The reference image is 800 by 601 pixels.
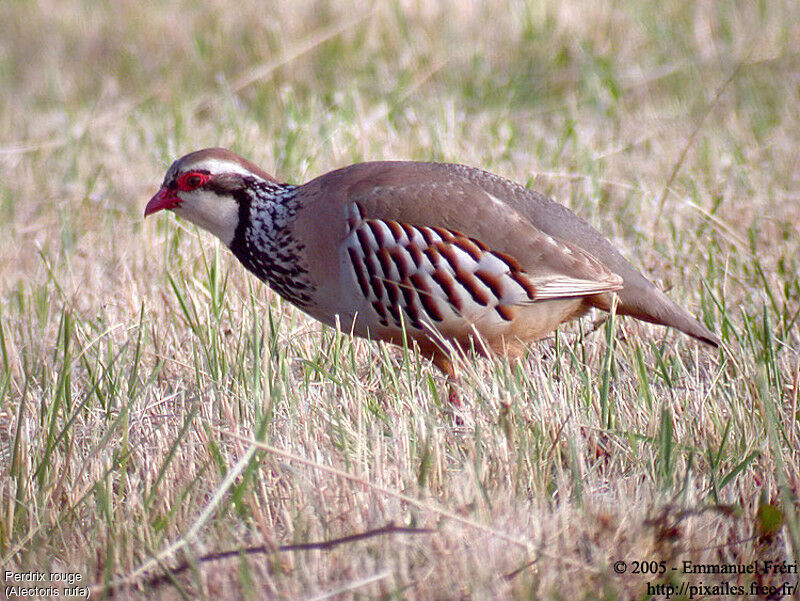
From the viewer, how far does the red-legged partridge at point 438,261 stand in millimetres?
3486

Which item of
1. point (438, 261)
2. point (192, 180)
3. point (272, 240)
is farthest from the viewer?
point (192, 180)

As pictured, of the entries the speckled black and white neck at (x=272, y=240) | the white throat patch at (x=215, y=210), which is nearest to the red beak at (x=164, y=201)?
the white throat patch at (x=215, y=210)

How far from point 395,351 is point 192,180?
861mm

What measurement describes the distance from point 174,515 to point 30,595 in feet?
1.23

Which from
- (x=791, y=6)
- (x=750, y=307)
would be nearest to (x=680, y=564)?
(x=750, y=307)

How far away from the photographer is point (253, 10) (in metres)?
7.91

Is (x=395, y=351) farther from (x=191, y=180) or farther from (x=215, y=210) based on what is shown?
(x=191, y=180)

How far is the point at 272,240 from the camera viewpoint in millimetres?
3752

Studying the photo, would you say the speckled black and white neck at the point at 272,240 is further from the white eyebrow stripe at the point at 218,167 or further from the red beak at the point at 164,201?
the red beak at the point at 164,201

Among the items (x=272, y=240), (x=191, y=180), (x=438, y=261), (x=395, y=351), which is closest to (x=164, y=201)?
(x=191, y=180)

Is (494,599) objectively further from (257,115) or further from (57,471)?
Result: (257,115)

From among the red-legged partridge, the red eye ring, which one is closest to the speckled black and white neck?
the red-legged partridge

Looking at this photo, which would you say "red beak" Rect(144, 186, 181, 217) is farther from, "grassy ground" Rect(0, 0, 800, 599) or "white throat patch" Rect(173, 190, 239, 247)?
"grassy ground" Rect(0, 0, 800, 599)

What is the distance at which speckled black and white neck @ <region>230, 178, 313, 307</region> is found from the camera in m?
3.67
